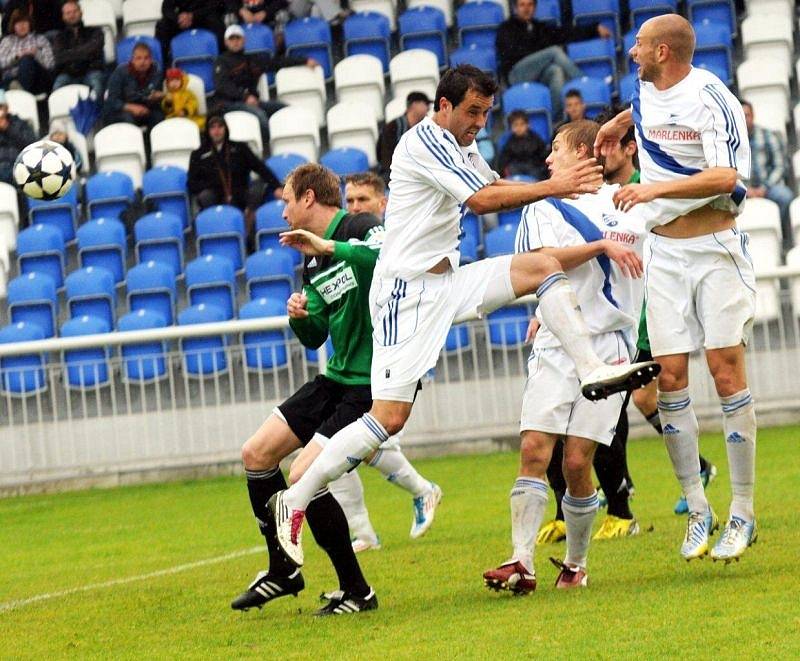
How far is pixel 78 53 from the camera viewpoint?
19391 millimetres

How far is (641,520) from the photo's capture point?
9.40 metres

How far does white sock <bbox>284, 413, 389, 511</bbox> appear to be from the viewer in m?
6.46

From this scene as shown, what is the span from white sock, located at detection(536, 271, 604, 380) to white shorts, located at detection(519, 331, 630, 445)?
1.83 feet

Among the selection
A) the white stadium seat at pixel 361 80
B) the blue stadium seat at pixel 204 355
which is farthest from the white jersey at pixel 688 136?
the white stadium seat at pixel 361 80

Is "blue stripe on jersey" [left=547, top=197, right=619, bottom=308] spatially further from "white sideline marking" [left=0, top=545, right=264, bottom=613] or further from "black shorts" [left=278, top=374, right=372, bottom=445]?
"white sideline marking" [left=0, top=545, right=264, bottom=613]

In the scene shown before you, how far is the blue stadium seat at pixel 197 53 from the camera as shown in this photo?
19.6 meters

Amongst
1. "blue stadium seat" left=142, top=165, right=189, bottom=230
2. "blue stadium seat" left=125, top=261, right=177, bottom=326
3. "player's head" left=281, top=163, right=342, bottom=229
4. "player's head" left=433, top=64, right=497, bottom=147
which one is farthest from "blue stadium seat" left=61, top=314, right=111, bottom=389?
"player's head" left=433, top=64, right=497, bottom=147

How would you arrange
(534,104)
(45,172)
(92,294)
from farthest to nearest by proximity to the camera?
(534,104)
(92,294)
(45,172)

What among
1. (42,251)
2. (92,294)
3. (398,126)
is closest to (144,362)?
(92,294)

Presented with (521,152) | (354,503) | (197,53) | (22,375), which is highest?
(197,53)

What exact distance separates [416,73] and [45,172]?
28.0ft

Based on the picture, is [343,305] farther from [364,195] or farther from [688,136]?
[688,136]

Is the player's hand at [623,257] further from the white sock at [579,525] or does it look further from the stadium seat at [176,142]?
the stadium seat at [176,142]

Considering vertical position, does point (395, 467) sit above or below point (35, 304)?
below
